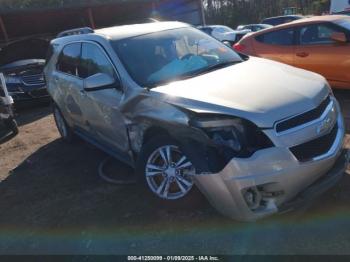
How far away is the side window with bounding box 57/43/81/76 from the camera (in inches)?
227

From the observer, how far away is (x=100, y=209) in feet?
14.9

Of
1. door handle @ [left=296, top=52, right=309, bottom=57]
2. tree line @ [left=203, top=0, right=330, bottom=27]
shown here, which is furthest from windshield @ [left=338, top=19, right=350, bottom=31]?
tree line @ [left=203, top=0, right=330, bottom=27]

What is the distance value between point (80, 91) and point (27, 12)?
10874 mm

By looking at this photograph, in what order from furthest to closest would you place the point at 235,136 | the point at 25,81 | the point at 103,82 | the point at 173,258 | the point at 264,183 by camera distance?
1. the point at 25,81
2. the point at 103,82
3. the point at 173,258
4. the point at 235,136
5. the point at 264,183

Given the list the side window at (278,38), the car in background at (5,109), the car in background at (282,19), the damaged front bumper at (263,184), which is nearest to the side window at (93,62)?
the damaged front bumper at (263,184)

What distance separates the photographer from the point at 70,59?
6020 mm

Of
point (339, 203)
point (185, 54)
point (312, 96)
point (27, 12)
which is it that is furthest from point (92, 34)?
point (27, 12)

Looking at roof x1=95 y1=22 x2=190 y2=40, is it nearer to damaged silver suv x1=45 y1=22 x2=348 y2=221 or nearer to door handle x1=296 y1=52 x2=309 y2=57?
damaged silver suv x1=45 y1=22 x2=348 y2=221

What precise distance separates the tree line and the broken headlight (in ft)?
120

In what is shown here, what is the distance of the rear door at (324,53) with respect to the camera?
7012 millimetres

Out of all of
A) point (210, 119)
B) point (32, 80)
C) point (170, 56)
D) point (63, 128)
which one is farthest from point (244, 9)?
point (210, 119)

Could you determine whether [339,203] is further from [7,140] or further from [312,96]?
[7,140]

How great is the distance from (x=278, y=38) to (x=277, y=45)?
0.15 meters

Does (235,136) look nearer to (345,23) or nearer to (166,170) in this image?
(166,170)
